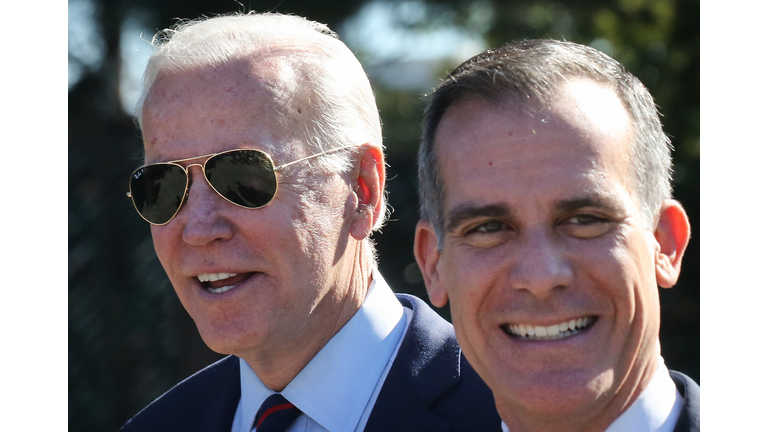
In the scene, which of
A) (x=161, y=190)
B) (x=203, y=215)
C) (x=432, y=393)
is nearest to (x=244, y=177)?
(x=203, y=215)

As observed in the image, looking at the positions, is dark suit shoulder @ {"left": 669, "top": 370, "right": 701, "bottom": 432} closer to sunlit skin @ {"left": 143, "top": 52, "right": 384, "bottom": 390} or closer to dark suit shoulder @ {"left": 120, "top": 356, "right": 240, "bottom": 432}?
sunlit skin @ {"left": 143, "top": 52, "right": 384, "bottom": 390}

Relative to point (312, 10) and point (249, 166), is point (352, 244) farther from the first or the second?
point (312, 10)

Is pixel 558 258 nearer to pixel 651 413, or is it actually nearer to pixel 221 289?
pixel 651 413

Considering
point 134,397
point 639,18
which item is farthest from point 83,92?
point 639,18

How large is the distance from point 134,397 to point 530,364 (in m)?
4.66

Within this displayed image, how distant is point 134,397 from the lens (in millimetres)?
5652

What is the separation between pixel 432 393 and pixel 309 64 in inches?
47.1

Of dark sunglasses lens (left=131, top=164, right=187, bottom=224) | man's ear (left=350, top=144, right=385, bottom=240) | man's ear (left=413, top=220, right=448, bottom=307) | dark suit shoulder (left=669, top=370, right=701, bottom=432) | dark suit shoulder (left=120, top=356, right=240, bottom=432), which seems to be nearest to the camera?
dark suit shoulder (left=669, top=370, right=701, bottom=432)

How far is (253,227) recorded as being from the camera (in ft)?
7.63

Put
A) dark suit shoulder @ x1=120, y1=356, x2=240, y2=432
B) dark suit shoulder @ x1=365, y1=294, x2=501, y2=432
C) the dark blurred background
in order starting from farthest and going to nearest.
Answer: the dark blurred background
dark suit shoulder @ x1=120, y1=356, x2=240, y2=432
dark suit shoulder @ x1=365, y1=294, x2=501, y2=432

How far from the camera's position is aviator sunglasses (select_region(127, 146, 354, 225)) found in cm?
230

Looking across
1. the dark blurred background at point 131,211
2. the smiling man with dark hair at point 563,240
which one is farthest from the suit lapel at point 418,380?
the dark blurred background at point 131,211

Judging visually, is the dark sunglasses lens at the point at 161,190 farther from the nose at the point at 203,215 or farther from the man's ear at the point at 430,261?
the man's ear at the point at 430,261

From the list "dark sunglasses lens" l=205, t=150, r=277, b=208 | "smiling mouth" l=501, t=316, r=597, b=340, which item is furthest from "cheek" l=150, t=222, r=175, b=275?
"smiling mouth" l=501, t=316, r=597, b=340
